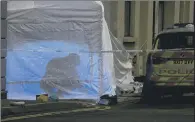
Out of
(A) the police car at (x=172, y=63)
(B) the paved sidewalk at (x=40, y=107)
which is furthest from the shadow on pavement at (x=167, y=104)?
(B) the paved sidewalk at (x=40, y=107)

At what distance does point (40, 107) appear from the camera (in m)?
10.2

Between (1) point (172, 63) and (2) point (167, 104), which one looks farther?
(2) point (167, 104)

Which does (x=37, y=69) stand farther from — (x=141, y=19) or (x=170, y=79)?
Result: (x=141, y=19)

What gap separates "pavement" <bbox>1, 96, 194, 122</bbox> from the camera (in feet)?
28.5

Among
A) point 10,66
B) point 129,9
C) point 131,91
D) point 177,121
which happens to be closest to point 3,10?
point 10,66

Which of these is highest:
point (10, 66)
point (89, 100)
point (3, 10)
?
point (3, 10)

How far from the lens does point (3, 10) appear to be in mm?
9336

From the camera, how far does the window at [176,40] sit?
10.6 metres

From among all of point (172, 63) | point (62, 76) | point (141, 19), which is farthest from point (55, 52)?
point (141, 19)

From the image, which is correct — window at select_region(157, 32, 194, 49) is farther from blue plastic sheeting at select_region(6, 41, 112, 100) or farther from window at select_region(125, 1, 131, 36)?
window at select_region(125, 1, 131, 36)

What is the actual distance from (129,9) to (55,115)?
879cm

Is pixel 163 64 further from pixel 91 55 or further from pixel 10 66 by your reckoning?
pixel 10 66

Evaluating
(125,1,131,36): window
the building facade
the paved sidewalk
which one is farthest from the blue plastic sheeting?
(125,1,131,36): window

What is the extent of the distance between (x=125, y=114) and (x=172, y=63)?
67.0 inches
